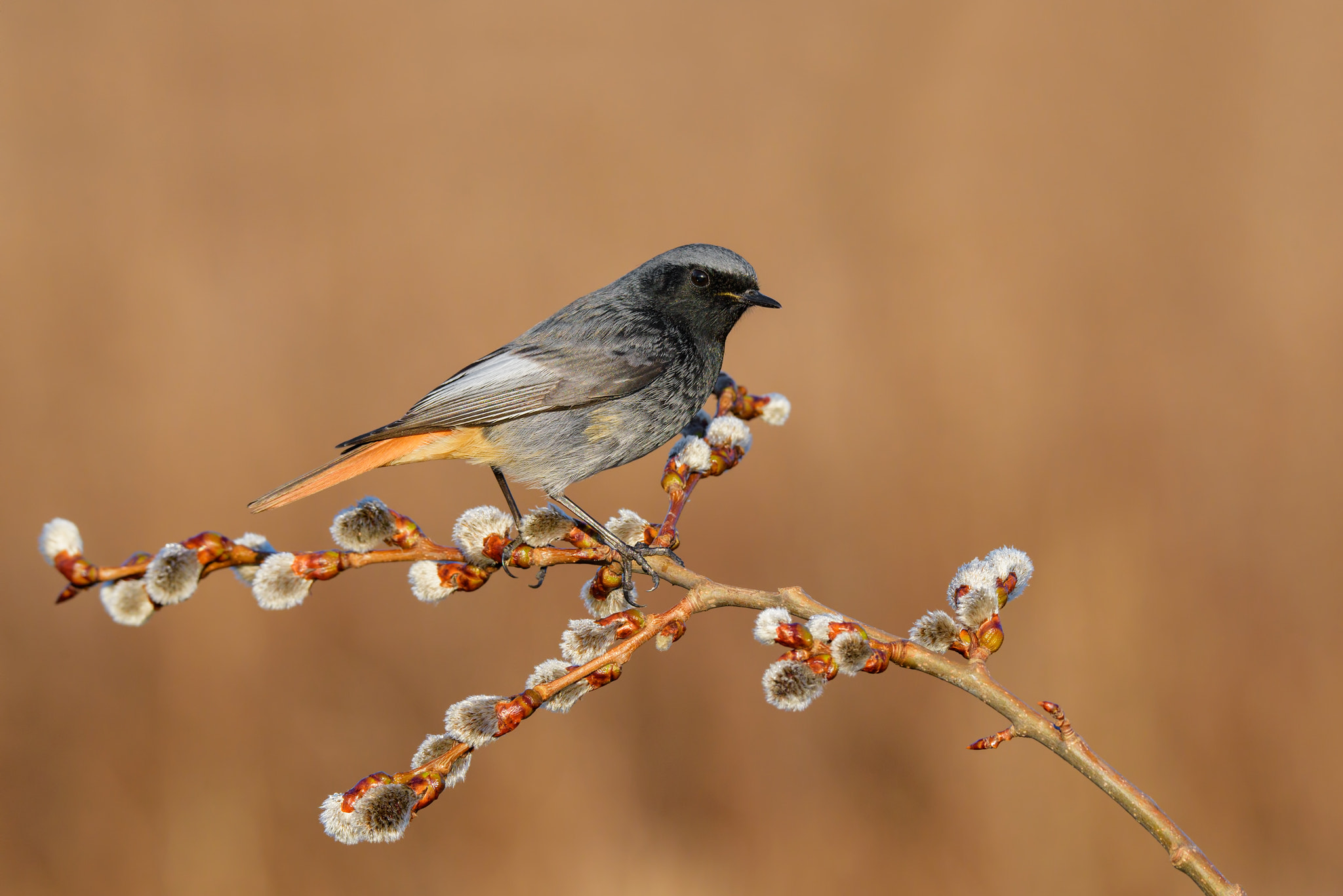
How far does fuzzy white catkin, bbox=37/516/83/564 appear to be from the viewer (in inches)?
56.8

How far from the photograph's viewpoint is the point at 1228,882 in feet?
4.41

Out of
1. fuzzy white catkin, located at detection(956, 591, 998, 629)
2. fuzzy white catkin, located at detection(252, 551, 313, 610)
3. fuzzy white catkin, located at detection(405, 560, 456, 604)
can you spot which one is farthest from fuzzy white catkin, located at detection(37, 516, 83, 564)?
fuzzy white catkin, located at detection(956, 591, 998, 629)

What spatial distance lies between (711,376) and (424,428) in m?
1.01

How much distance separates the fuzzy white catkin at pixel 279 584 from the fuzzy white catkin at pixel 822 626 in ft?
2.94

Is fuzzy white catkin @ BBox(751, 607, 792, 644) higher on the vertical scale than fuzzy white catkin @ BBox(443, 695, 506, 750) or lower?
higher

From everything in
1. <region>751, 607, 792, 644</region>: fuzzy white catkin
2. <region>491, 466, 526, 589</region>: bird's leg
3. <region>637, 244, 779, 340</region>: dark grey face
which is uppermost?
<region>637, 244, 779, 340</region>: dark grey face

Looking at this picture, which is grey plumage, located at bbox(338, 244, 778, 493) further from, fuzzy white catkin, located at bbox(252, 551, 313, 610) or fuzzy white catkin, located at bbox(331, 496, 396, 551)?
fuzzy white catkin, located at bbox(252, 551, 313, 610)

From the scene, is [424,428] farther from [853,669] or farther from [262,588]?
[853,669]

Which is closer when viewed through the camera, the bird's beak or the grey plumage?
the grey plumage

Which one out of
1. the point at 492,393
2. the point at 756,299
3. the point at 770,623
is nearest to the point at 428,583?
the point at 770,623

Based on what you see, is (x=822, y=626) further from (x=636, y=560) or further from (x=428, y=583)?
(x=636, y=560)

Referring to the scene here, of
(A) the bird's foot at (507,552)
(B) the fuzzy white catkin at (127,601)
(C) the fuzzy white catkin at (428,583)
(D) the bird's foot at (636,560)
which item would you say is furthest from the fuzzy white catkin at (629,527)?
(B) the fuzzy white catkin at (127,601)

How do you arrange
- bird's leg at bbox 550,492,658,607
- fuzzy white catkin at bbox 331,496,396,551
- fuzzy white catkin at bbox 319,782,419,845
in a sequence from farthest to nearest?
1. bird's leg at bbox 550,492,658,607
2. fuzzy white catkin at bbox 331,496,396,551
3. fuzzy white catkin at bbox 319,782,419,845

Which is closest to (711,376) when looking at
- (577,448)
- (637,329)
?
(637,329)
